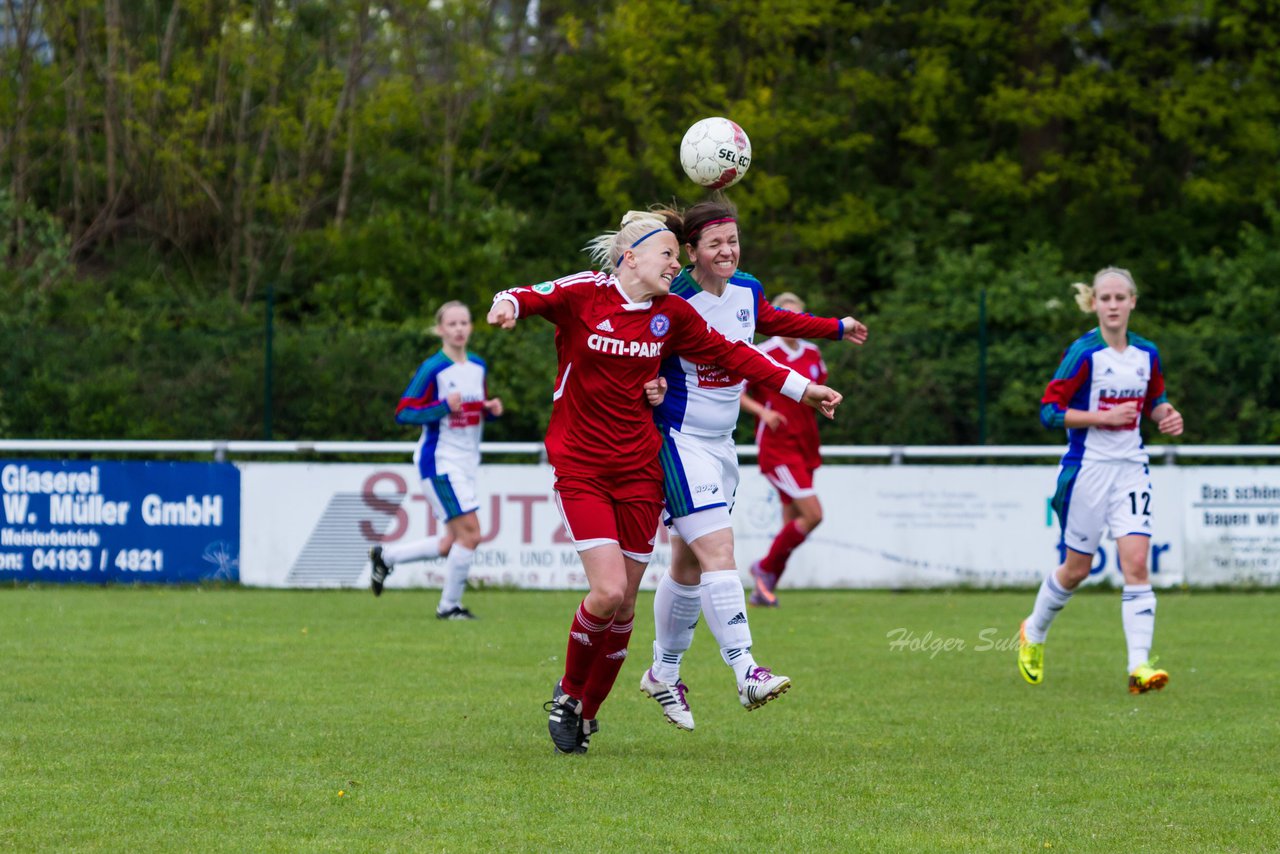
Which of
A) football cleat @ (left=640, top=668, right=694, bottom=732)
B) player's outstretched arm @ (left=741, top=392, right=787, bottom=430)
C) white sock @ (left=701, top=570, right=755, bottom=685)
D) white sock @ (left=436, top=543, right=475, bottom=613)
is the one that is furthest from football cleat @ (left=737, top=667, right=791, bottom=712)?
white sock @ (left=436, top=543, right=475, bottom=613)

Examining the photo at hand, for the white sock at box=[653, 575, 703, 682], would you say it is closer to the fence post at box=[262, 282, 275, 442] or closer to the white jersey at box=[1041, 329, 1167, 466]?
the white jersey at box=[1041, 329, 1167, 466]

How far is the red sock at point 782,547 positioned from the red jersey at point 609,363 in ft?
24.2

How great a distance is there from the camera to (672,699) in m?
7.04

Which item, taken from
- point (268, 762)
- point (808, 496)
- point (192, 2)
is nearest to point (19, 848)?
point (268, 762)

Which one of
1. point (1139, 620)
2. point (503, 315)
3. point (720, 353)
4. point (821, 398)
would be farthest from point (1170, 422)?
point (503, 315)

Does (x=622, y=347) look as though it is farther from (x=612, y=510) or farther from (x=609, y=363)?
(x=612, y=510)

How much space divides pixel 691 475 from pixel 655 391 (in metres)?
0.38

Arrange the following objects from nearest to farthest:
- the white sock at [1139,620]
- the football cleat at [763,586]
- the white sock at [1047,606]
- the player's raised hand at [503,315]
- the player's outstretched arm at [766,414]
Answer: the player's raised hand at [503,315], the white sock at [1139,620], the white sock at [1047,606], the player's outstretched arm at [766,414], the football cleat at [763,586]

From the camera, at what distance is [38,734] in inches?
272

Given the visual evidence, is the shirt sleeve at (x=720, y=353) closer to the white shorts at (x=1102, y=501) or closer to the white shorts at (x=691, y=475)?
the white shorts at (x=691, y=475)

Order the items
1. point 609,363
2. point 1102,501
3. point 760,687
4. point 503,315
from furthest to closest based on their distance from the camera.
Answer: point 1102,501 < point 609,363 < point 760,687 < point 503,315

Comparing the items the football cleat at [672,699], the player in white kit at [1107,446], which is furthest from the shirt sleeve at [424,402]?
the football cleat at [672,699]

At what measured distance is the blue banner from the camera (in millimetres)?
15234

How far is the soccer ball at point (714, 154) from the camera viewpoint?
7297 millimetres
